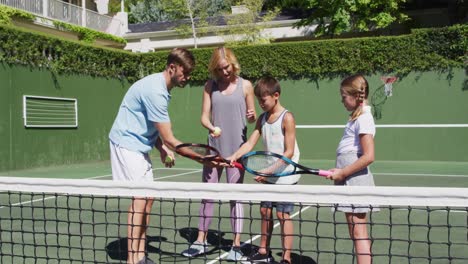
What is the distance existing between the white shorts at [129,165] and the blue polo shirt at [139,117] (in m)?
0.03

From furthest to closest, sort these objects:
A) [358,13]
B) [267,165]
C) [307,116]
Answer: [358,13] < [307,116] < [267,165]

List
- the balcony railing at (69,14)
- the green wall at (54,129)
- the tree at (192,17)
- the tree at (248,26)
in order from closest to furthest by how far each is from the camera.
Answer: the green wall at (54,129) → the balcony railing at (69,14) → the tree at (248,26) → the tree at (192,17)

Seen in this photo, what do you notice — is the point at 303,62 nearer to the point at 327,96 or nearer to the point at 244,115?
the point at 327,96

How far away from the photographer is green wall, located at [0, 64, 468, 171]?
10.5 metres

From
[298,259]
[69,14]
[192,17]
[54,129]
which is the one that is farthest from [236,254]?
[192,17]

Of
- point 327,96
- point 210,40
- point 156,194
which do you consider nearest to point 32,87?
point 327,96

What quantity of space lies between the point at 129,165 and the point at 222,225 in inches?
74.5

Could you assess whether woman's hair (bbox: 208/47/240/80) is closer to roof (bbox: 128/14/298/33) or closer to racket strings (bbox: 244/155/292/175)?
racket strings (bbox: 244/155/292/175)

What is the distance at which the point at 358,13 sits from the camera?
53.2ft

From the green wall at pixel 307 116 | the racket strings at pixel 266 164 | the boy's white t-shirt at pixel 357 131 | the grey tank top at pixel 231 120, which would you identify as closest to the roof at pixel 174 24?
the green wall at pixel 307 116

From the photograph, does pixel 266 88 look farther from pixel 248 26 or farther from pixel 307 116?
pixel 248 26

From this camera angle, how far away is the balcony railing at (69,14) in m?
16.4

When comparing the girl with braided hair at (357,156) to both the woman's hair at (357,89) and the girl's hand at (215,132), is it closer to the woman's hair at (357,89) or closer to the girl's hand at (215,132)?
the woman's hair at (357,89)

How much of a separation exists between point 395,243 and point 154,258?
176 cm
